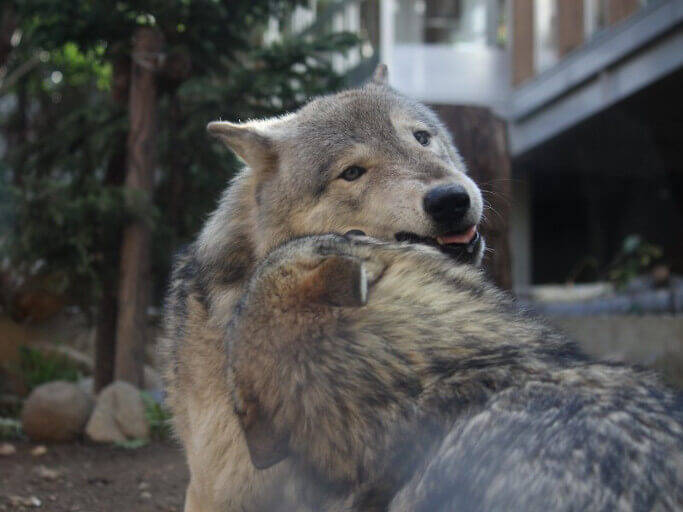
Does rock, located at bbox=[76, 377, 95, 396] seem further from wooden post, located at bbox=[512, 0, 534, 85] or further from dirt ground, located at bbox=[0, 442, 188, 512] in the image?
wooden post, located at bbox=[512, 0, 534, 85]

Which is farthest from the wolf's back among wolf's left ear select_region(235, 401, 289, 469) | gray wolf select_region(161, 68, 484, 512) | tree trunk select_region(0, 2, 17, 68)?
tree trunk select_region(0, 2, 17, 68)

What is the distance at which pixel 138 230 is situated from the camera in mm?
8219

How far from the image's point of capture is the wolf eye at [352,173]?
403cm

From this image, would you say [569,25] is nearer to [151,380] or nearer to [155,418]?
[151,380]

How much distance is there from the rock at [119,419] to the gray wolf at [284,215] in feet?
10.6

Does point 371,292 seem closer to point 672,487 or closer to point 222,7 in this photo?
point 672,487

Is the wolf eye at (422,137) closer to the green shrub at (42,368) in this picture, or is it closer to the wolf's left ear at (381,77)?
the wolf's left ear at (381,77)

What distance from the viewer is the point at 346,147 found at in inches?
159

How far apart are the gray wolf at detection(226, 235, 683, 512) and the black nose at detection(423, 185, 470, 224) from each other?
69cm

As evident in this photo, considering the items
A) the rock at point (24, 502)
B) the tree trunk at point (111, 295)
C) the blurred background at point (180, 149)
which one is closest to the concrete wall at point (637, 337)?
the blurred background at point (180, 149)

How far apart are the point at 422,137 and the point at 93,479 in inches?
142

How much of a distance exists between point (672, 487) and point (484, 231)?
4.46 m

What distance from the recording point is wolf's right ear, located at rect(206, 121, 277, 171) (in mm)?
4184

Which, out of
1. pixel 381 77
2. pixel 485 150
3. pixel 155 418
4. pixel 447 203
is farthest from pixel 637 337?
pixel 447 203
